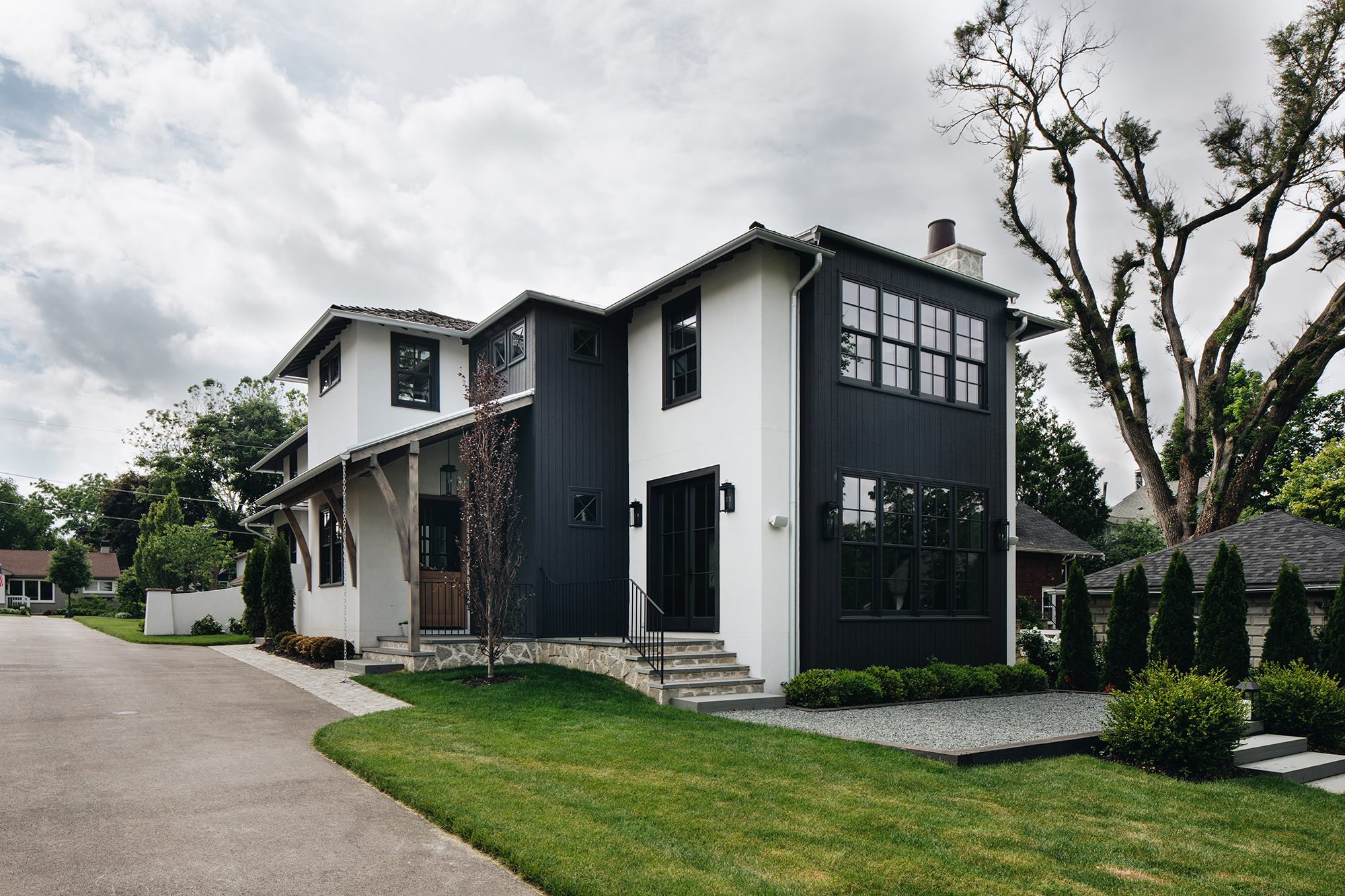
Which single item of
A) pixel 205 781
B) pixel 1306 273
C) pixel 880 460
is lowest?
pixel 205 781

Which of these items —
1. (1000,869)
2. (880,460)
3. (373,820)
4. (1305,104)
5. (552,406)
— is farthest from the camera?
(1305,104)

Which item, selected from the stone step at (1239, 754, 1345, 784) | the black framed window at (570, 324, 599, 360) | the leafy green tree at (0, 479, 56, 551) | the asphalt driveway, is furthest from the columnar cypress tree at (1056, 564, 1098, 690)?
the leafy green tree at (0, 479, 56, 551)

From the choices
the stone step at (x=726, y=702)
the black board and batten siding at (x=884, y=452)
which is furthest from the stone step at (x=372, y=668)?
the black board and batten siding at (x=884, y=452)

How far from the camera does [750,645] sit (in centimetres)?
1032

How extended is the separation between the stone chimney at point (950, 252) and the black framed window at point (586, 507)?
20.6ft

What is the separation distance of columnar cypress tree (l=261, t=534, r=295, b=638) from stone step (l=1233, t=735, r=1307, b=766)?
15799 mm

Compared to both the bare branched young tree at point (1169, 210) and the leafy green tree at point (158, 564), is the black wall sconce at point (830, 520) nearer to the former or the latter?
the bare branched young tree at point (1169, 210)

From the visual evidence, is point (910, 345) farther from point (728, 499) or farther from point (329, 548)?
point (329, 548)

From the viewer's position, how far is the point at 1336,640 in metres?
9.70

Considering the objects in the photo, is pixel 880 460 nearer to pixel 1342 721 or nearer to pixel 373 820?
pixel 1342 721

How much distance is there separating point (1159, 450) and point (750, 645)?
92.8ft

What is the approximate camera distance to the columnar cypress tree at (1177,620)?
35.6 feet

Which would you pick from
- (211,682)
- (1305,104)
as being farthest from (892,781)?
(1305,104)

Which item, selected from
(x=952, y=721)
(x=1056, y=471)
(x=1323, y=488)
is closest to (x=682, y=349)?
(x=952, y=721)
